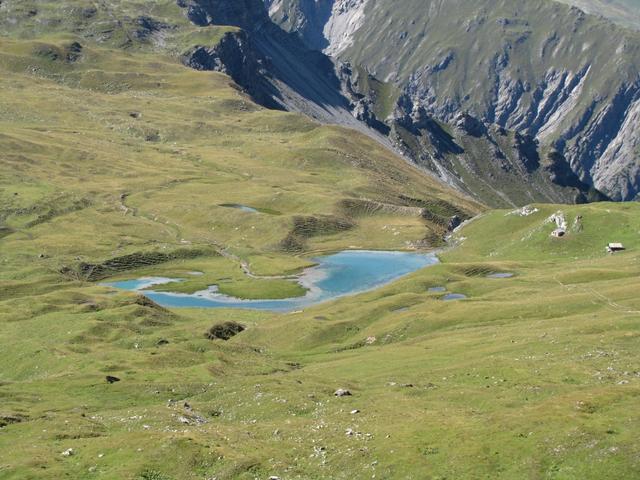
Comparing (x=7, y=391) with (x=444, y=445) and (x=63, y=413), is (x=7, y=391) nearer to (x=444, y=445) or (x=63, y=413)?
(x=63, y=413)

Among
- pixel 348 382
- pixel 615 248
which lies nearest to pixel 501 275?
pixel 615 248

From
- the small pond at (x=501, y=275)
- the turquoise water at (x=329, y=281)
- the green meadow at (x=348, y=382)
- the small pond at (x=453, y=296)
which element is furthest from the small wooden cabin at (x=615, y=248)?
the turquoise water at (x=329, y=281)

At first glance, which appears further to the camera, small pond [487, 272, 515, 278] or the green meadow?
small pond [487, 272, 515, 278]

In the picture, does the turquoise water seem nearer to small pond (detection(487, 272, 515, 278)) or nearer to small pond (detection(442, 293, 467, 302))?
small pond (detection(487, 272, 515, 278))

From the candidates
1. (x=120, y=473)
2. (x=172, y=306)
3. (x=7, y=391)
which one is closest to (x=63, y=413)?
(x=7, y=391)

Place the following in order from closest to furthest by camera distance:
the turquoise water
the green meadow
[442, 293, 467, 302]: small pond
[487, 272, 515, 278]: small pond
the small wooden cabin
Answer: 1. the green meadow
2. [442, 293, 467, 302]: small pond
3. [487, 272, 515, 278]: small pond
4. the small wooden cabin
5. the turquoise water

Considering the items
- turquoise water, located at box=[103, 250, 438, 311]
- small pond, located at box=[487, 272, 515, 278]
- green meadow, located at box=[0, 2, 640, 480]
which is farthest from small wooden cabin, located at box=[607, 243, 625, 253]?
turquoise water, located at box=[103, 250, 438, 311]

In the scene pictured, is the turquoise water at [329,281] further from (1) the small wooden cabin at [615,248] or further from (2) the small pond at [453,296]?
(1) the small wooden cabin at [615,248]

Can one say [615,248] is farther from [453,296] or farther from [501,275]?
[453,296]
